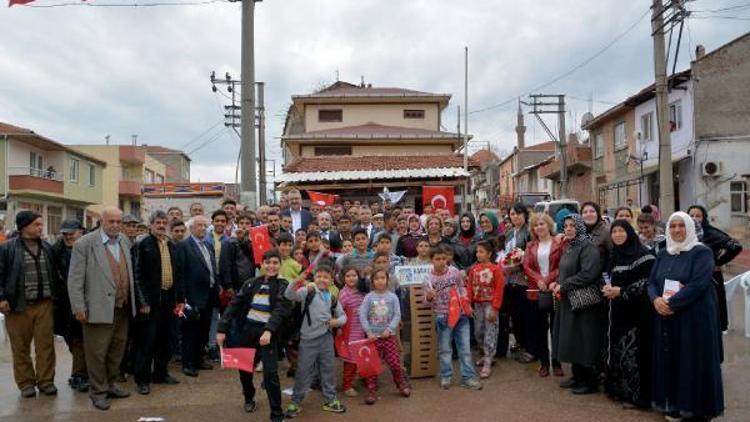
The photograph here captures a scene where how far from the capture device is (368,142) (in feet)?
101

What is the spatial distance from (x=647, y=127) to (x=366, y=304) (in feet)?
78.4

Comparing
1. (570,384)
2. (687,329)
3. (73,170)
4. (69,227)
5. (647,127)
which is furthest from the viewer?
(73,170)

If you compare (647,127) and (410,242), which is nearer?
(410,242)

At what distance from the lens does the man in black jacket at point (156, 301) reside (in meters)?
6.19

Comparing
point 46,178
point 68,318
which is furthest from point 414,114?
point 68,318

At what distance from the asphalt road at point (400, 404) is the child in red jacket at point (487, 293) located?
280 mm

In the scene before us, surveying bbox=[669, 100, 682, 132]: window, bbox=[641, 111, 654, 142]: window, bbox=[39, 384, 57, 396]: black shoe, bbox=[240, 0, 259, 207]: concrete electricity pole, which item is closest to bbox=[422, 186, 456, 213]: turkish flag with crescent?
bbox=[240, 0, 259, 207]: concrete electricity pole

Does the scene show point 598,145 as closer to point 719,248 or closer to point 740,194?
point 740,194

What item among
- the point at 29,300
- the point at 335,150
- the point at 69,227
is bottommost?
the point at 29,300

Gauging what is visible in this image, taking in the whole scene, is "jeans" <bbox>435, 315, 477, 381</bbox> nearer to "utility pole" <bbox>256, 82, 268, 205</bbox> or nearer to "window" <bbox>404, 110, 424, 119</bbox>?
"utility pole" <bbox>256, 82, 268, 205</bbox>

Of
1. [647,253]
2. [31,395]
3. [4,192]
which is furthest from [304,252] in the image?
[4,192]

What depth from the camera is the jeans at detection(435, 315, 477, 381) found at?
621 centimetres

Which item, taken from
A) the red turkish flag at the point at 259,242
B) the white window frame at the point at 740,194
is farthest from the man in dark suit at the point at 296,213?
the white window frame at the point at 740,194

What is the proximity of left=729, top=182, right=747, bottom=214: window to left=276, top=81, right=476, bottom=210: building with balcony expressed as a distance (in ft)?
33.2
